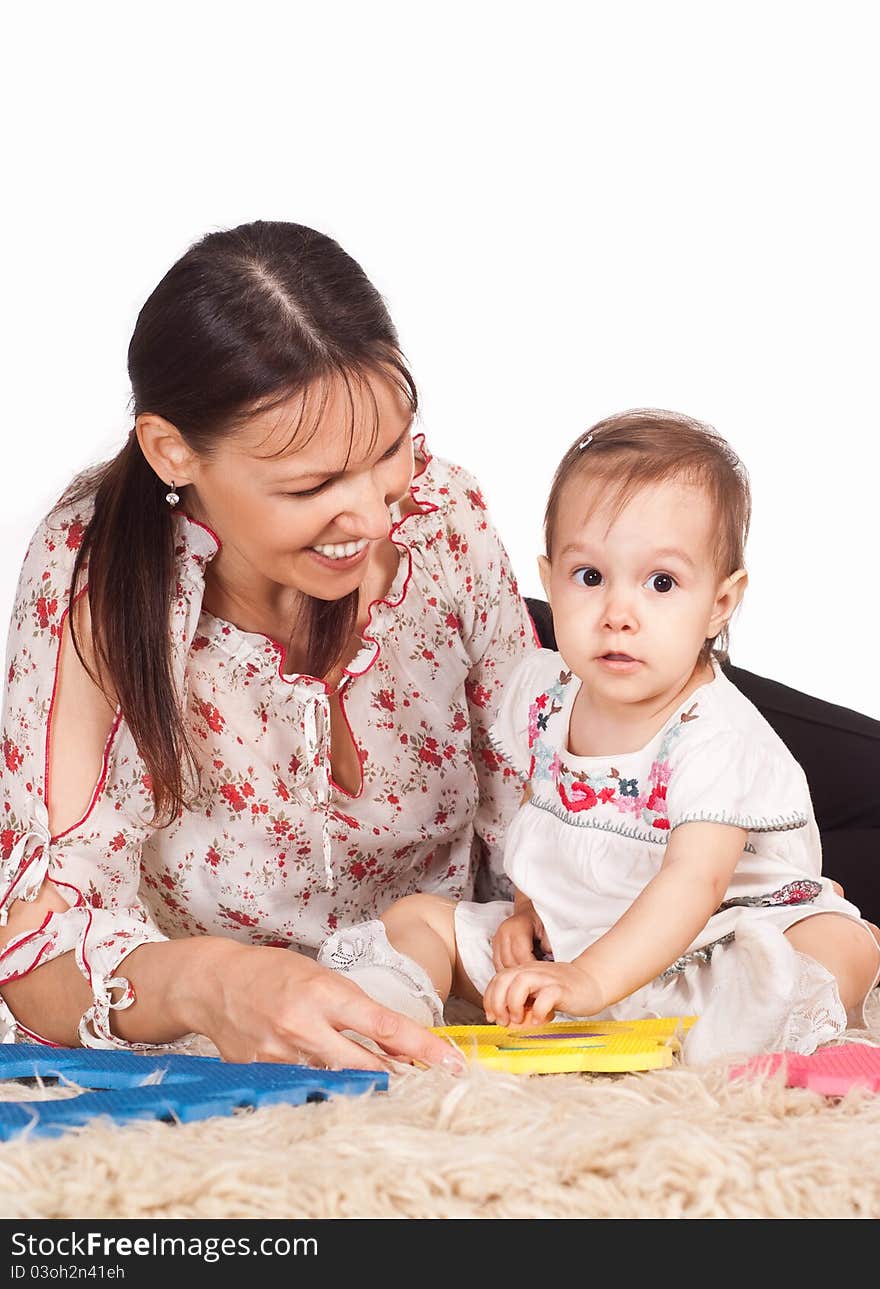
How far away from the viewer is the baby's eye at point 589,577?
1.52m

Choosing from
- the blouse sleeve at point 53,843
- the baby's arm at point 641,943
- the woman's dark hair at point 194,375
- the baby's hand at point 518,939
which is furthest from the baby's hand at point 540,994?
the woman's dark hair at point 194,375

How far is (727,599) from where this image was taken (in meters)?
1.54

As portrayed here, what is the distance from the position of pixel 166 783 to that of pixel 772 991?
67cm

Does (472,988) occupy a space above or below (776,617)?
below

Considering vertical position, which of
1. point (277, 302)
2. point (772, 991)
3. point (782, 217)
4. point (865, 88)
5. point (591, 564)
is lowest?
point (772, 991)

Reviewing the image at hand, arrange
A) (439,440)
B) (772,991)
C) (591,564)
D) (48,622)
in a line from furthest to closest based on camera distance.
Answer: (439,440)
(48,622)
(591,564)
(772,991)

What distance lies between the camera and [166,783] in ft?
5.42

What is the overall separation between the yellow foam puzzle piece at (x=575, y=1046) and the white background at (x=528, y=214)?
1960 mm

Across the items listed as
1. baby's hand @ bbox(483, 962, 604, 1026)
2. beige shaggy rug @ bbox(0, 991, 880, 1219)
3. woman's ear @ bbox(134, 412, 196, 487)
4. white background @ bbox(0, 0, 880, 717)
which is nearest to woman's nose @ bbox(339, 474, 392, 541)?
woman's ear @ bbox(134, 412, 196, 487)

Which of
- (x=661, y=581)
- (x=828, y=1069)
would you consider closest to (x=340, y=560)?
(x=661, y=581)

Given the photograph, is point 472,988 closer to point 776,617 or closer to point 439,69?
point 776,617

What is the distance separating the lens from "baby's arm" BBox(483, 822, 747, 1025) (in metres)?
1.34

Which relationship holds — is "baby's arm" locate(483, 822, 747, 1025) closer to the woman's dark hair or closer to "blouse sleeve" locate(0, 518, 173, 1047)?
"blouse sleeve" locate(0, 518, 173, 1047)

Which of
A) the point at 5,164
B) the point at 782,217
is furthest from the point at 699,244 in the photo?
the point at 5,164
